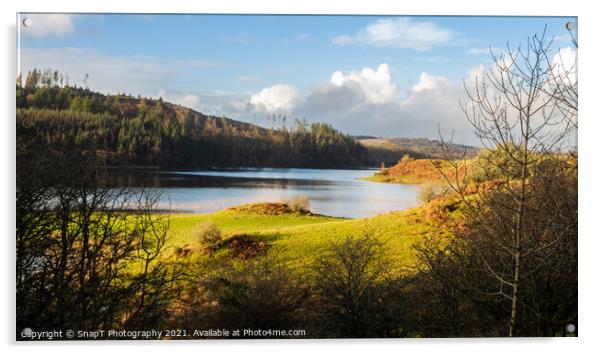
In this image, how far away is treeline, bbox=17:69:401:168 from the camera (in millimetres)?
6020

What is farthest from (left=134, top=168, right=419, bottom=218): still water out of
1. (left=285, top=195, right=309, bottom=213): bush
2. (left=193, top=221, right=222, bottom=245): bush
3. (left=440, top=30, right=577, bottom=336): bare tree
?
(left=440, top=30, right=577, bottom=336): bare tree

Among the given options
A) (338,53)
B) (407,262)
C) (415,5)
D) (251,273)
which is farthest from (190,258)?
(415,5)

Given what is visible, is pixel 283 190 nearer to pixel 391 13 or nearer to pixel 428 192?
pixel 428 192

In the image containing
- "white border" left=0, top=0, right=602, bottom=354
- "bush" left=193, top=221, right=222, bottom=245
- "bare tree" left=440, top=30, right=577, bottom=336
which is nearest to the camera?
"bare tree" left=440, top=30, right=577, bottom=336

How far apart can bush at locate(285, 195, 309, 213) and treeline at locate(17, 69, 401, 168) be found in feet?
1.66

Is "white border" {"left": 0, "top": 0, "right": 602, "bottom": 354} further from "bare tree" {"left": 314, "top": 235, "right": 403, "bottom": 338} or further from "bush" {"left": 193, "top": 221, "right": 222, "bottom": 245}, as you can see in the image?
"bush" {"left": 193, "top": 221, "right": 222, "bottom": 245}

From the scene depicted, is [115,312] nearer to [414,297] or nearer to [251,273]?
[251,273]

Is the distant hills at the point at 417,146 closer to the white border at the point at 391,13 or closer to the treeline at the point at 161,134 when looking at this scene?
the treeline at the point at 161,134

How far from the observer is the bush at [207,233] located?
20.7 feet

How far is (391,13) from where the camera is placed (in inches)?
242

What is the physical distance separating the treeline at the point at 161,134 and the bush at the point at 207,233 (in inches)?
31.0

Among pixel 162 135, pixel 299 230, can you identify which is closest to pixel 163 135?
pixel 162 135

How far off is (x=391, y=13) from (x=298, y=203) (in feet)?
8.19

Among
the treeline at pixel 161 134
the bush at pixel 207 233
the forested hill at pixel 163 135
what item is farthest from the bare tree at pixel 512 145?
the bush at pixel 207 233
